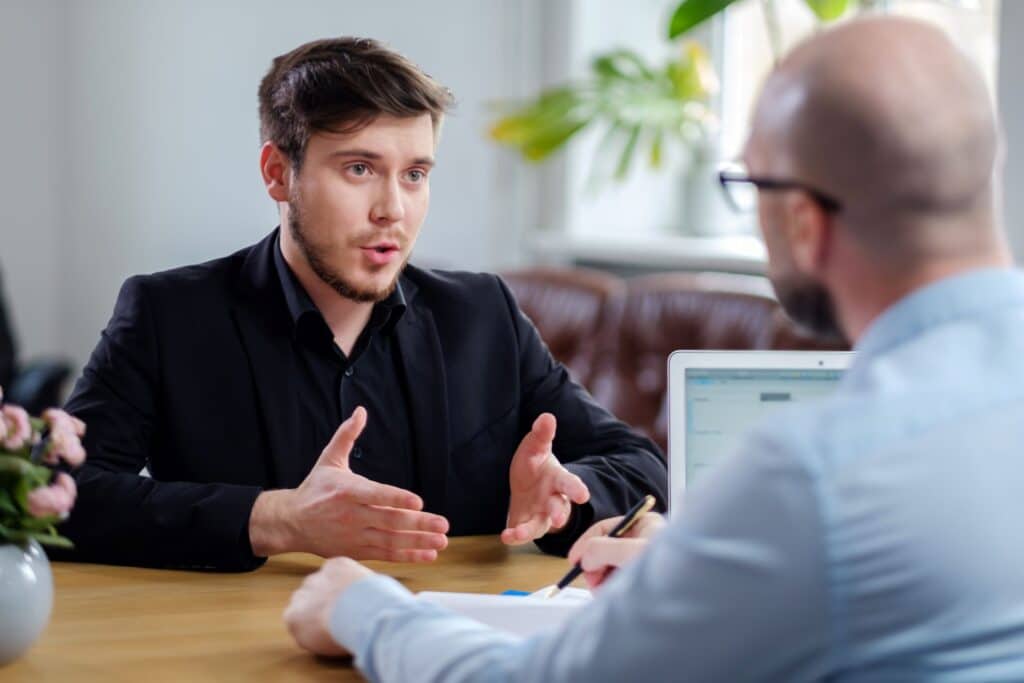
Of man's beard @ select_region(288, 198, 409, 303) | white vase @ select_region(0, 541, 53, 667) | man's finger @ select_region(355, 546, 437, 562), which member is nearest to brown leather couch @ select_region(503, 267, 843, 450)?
man's beard @ select_region(288, 198, 409, 303)

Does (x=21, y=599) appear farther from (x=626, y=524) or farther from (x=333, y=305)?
(x=333, y=305)

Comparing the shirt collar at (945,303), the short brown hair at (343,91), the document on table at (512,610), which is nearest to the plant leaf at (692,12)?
the short brown hair at (343,91)

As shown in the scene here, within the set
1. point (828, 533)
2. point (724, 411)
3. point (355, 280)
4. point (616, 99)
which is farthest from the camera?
point (616, 99)

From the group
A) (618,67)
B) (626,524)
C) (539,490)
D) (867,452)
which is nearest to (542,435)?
(539,490)

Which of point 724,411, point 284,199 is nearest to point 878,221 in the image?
point 724,411

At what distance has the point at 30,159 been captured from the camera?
5547 millimetres

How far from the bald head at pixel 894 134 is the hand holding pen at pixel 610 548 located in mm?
583

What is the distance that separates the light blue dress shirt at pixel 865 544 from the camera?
2.85 ft

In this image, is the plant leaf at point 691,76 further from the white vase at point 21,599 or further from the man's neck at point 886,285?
the man's neck at point 886,285

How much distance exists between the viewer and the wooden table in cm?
134

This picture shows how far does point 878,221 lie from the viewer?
0.98 metres

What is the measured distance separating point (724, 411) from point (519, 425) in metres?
0.52

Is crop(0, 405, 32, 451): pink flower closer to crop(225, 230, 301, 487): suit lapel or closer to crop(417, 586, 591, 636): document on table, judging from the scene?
crop(417, 586, 591, 636): document on table

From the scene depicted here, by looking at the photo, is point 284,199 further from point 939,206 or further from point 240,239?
point 240,239
